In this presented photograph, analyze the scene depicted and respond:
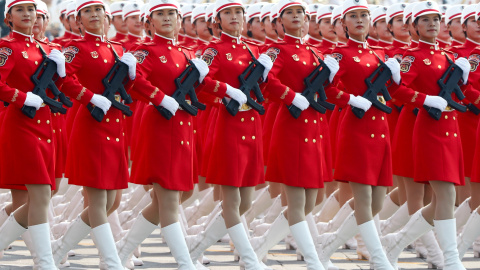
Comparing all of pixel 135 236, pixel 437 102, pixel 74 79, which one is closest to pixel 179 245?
pixel 135 236

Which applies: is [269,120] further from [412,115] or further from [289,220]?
[289,220]

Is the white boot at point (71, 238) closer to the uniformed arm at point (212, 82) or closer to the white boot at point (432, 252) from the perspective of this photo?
the uniformed arm at point (212, 82)

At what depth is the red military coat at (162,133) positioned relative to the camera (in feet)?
28.7

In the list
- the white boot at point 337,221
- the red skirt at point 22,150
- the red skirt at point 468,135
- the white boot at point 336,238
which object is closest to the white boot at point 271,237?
the white boot at point 336,238

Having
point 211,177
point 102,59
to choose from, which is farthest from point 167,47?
point 211,177

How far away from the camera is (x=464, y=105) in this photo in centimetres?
986

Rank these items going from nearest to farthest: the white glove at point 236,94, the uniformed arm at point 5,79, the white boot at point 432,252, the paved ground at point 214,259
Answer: the uniformed arm at point 5,79
the white glove at point 236,94
the paved ground at point 214,259
the white boot at point 432,252

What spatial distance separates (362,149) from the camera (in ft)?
30.4

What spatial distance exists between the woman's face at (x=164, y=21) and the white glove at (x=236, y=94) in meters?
0.58

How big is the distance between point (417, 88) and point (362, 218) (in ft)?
3.68

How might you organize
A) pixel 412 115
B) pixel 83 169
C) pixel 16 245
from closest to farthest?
pixel 83 169
pixel 412 115
pixel 16 245

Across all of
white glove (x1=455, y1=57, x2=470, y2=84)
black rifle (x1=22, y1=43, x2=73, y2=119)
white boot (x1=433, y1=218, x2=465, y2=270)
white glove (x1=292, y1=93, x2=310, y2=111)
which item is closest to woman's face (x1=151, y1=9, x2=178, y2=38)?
black rifle (x1=22, y1=43, x2=73, y2=119)

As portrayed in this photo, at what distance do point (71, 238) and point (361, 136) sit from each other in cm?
229

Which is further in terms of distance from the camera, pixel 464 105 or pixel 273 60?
pixel 464 105
